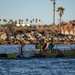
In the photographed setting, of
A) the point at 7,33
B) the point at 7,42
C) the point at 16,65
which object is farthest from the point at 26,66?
the point at 7,33

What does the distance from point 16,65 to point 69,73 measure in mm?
11286

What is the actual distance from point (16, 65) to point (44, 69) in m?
5.88

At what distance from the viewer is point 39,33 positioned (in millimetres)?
183875

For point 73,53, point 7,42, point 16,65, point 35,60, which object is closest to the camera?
point 16,65

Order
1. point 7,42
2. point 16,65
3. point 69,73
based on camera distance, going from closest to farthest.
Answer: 1. point 69,73
2. point 16,65
3. point 7,42

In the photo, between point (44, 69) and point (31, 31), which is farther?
point (31, 31)

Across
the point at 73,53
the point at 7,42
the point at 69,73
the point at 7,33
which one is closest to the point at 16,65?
the point at 69,73

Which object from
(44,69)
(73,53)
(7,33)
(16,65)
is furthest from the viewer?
(7,33)

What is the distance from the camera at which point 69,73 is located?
50875mm

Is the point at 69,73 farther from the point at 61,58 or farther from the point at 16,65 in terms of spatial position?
the point at 61,58

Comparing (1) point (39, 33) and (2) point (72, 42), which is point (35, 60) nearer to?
(2) point (72, 42)

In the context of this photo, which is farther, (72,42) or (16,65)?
(72,42)

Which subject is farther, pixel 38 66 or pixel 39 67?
pixel 38 66

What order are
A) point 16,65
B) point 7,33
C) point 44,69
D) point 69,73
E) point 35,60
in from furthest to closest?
point 7,33 < point 35,60 < point 16,65 < point 44,69 < point 69,73
